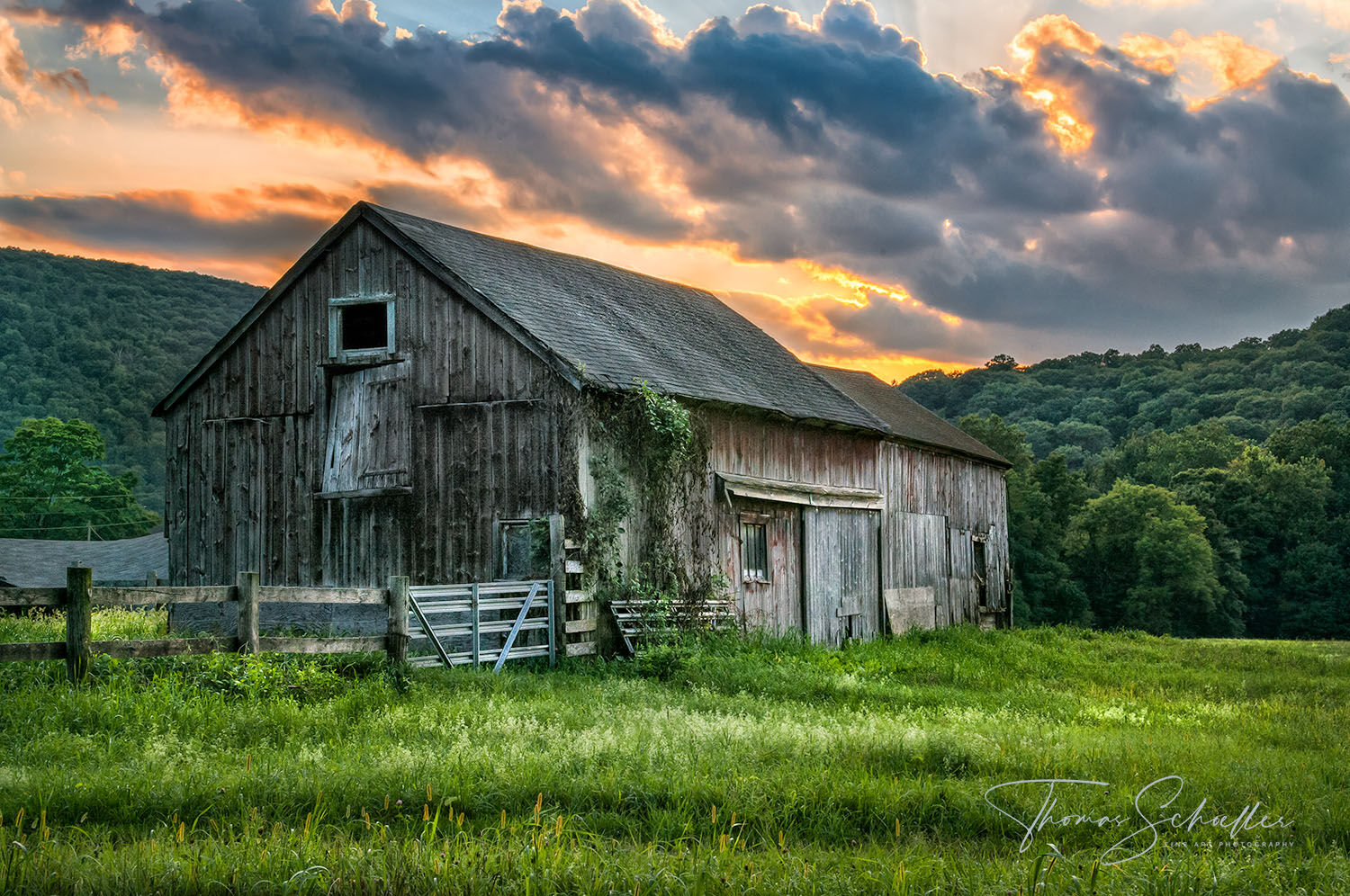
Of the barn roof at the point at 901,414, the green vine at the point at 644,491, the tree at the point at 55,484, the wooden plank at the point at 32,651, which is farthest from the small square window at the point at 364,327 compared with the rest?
the tree at the point at 55,484

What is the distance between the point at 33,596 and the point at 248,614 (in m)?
1.90

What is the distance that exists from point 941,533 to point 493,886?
2391cm

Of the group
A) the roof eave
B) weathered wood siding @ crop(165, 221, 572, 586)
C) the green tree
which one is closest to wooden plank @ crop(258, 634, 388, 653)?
weathered wood siding @ crop(165, 221, 572, 586)

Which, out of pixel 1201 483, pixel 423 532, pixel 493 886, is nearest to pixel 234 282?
pixel 1201 483

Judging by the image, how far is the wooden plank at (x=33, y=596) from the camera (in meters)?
10.1

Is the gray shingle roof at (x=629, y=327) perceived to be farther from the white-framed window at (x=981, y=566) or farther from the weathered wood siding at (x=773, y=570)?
the white-framed window at (x=981, y=566)

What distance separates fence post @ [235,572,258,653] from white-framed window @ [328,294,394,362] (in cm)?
716

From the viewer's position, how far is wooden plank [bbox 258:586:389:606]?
11305 millimetres

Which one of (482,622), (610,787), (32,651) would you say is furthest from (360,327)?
(610,787)

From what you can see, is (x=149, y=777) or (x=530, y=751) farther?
(x=530, y=751)

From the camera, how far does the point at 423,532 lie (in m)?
17.2

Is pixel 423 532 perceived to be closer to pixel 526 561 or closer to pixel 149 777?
pixel 526 561

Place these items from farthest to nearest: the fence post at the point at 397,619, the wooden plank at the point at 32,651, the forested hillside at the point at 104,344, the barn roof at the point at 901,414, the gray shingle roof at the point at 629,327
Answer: the forested hillside at the point at 104,344 < the barn roof at the point at 901,414 < the gray shingle roof at the point at 629,327 < the fence post at the point at 397,619 < the wooden plank at the point at 32,651

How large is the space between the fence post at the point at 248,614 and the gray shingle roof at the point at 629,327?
6.35m
